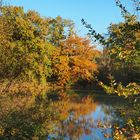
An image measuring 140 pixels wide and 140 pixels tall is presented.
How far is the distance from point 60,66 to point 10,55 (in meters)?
32.2

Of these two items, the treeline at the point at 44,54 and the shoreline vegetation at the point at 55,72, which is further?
the treeline at the point at 44,54

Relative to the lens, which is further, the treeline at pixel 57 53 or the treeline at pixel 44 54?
the treeline at pixel 44 54

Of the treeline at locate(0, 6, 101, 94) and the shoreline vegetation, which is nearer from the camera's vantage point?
the shoreline vegetation

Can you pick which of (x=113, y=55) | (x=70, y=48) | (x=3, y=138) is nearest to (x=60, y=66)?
(x=70, y=48)

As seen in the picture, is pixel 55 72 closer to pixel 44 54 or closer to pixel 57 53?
pixel 57 53

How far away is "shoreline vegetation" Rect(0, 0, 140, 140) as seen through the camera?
505cm

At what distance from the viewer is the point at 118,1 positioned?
5223 mm

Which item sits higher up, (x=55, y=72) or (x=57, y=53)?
(x=57, y=53)

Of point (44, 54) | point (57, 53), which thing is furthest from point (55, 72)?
point (44, 54)

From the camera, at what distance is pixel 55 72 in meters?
58.6

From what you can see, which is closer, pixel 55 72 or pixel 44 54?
pixel 44 54

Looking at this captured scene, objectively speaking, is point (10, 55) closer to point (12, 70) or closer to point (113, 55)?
point (12, 70)

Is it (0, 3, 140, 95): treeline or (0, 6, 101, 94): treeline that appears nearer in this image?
(0, 3, 140, 95): treeline

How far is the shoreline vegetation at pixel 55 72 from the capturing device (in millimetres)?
5051
